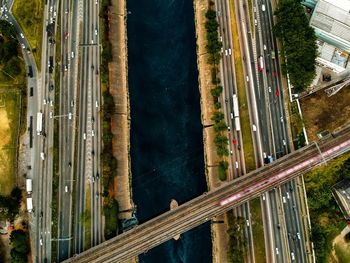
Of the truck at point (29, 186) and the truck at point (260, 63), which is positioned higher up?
the truck at point (260, 63)

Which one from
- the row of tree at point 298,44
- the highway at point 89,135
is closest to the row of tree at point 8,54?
the highway at point 89,135

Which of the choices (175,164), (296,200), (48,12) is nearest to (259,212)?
(296,200)

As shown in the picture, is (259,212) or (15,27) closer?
(259,212)

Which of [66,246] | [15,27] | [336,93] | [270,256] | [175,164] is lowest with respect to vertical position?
[270,256]

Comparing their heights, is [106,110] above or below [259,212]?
above

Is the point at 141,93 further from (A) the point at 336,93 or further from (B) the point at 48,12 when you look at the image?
(A) the point at 336,93

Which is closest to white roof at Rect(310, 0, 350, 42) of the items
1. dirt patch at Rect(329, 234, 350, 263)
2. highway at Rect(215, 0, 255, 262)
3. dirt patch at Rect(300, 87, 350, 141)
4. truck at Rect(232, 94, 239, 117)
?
dirt patch at Rect(300, 87, 350, 141)

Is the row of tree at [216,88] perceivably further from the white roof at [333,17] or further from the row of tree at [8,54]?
the row of tree at [8,54]
